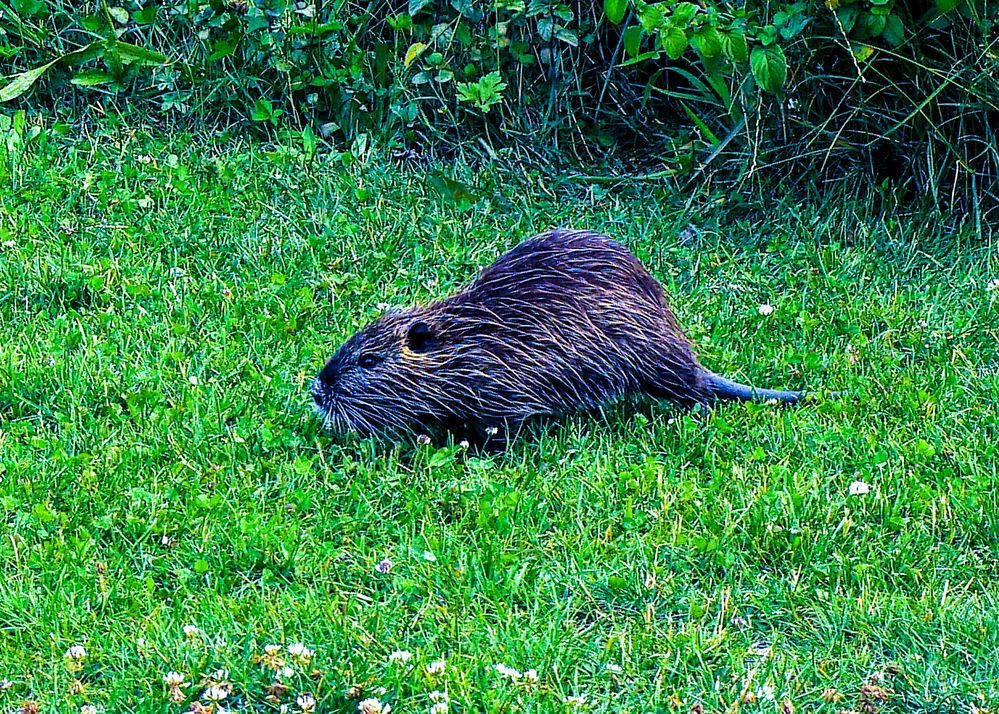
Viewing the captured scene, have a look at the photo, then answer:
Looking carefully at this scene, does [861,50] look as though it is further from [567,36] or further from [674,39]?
[567,36]

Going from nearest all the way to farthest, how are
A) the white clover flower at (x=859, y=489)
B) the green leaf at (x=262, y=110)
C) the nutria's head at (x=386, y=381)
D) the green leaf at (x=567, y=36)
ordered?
the white clover flower at (x=859, y=489) → the nutria's head at (x=386, y=381) → the green leaf at (x=567, y=36) → the green leaf at (x=262, y=110)

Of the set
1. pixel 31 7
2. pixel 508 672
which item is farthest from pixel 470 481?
pixel 31 7

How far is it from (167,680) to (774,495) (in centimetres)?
170

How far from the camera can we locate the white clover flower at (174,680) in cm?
289

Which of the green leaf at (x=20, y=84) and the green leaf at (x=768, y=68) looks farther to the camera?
the green leaf at (x=20, y=84)

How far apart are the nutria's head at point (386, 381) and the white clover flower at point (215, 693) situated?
44.4 inches

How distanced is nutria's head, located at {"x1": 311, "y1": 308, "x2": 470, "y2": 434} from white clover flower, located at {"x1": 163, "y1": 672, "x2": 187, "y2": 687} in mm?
1115

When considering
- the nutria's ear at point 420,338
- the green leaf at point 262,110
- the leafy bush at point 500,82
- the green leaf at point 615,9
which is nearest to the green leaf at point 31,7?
the leafy bush at point 500,82

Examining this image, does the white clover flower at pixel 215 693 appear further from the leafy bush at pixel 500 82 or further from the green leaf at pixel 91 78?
the green leaf at pixel 91 78

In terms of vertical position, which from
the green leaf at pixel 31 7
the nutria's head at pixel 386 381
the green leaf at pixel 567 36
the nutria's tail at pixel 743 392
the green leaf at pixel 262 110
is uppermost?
the green leaf at pixel 31 7

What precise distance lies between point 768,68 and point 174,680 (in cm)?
316

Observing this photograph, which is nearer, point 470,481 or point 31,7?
point 470,481

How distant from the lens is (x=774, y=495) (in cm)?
360

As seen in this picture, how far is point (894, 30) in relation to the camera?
4.93 m
